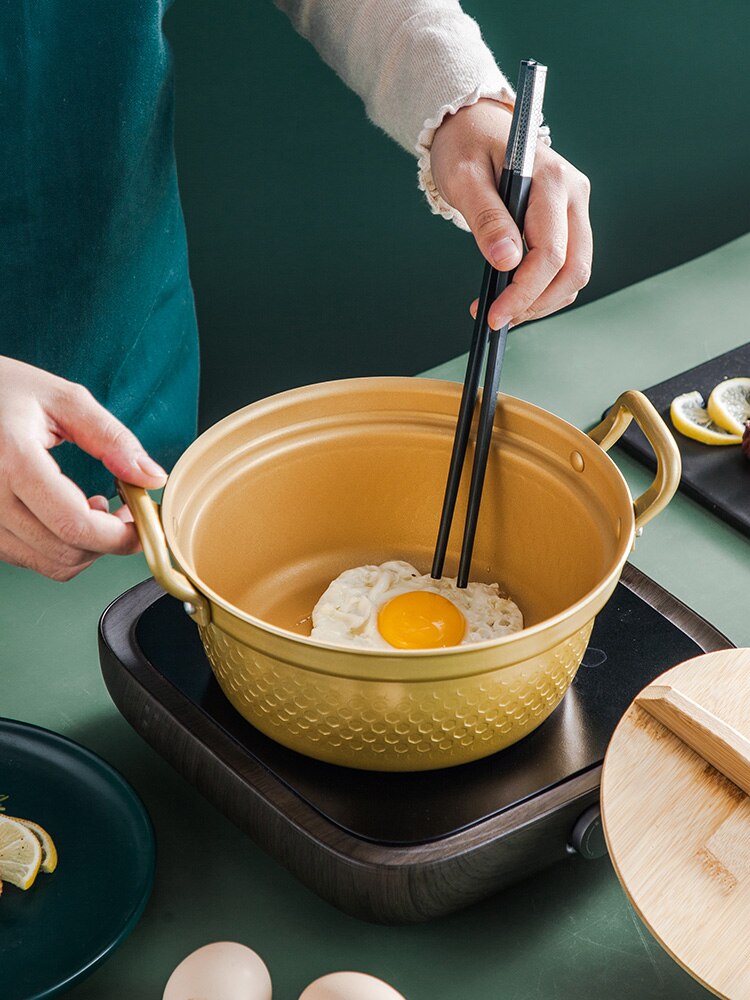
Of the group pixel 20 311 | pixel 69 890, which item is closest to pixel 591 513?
pixel 69 890

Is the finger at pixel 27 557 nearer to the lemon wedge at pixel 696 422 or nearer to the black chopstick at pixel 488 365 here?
the black chopstick at pixel 488 365

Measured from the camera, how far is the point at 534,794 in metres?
0.94

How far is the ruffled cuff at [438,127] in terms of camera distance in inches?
47.9

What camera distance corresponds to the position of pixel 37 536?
35.5 inches

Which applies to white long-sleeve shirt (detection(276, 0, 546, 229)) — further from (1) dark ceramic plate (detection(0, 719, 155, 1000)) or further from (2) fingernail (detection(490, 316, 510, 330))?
(1) dark ceramic plate (detection(0, 719, 155, 1000))

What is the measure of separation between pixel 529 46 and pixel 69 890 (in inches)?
81.2

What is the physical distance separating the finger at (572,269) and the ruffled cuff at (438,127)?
0.10m

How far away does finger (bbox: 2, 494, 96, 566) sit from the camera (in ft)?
2.92

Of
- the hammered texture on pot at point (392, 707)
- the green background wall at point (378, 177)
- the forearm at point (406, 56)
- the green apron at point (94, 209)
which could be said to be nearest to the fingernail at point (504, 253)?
the forearm at point (406, 56)

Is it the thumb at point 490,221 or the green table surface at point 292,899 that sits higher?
the thumb at point 490,221

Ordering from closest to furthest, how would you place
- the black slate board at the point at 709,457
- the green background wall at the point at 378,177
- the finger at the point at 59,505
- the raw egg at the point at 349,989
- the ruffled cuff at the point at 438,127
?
the raw egg at the point at 349,989, the finger at the point at 59,505, the ruffled cuff at the point at 438,127, the black slate board at the point at 709,457, the green background wall at the point at 378,177

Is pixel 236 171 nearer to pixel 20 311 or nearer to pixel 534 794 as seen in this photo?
pixel 20 311

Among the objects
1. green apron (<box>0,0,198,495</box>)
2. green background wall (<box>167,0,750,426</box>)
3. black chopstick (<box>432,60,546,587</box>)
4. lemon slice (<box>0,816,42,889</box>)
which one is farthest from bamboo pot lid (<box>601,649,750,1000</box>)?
green background wall (<box>167,0,750,426</box>)

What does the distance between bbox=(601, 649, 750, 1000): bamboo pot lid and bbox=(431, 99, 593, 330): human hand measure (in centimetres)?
39
